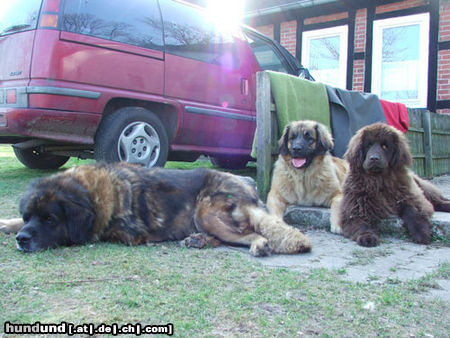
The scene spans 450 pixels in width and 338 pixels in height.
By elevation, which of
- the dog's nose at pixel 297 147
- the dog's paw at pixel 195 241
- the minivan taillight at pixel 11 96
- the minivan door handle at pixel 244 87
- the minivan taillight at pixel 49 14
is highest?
the minivan taillight at pixel 49 14

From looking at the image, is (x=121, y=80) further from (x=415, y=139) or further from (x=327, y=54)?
(x=327, y=54)

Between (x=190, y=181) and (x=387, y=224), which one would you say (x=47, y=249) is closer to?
(x=190, y=181)

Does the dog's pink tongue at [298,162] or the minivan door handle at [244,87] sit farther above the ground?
the minivan door handle at [244,87]

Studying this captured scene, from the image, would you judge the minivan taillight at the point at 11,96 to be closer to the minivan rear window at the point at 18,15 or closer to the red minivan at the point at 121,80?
the red minivan at the point at 121,80

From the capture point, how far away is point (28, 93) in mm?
4570

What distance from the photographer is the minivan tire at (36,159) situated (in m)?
7.02

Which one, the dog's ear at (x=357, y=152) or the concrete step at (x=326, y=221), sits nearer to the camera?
the concrete step at (x=326, y=221)

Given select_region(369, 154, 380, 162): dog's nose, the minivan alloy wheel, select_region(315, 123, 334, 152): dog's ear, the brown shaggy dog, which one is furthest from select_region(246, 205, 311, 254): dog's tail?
the minivan alloy wheel

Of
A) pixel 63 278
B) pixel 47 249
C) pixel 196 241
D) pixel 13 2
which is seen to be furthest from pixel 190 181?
pixel 13 2

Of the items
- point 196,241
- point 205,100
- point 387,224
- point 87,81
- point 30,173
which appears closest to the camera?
point 196,241

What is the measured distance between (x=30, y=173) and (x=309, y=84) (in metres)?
4.67

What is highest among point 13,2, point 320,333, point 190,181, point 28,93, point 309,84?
point 13,2

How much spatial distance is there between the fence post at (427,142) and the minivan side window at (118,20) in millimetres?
5581

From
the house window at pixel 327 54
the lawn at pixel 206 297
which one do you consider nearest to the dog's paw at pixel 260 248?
the lawn at pixel 206 297
